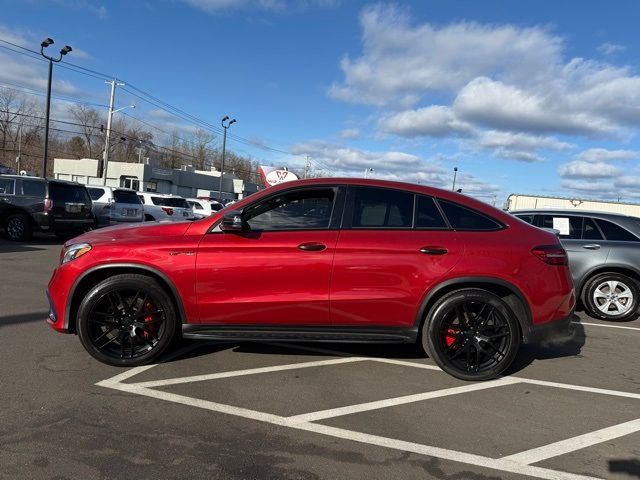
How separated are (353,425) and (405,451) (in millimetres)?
457

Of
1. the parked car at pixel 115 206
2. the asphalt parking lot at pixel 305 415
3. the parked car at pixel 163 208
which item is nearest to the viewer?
the asphalt parking lot at pixel 305 415

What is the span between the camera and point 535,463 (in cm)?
316

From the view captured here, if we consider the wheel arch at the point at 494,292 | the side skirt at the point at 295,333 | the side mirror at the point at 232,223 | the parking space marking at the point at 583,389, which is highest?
the side mirror at the point at 232,223

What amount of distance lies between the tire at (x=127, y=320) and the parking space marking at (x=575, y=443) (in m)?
2.95

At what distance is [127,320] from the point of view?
445 centimetres

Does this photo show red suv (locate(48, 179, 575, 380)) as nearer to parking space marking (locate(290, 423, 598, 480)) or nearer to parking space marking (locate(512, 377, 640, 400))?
parking space marking (locate(512, 377, 640, 400))

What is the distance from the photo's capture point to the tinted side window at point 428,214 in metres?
4.49

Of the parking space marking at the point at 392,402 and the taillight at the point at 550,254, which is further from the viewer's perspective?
the taillight at the point at 550,254

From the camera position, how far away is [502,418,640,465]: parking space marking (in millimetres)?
3231

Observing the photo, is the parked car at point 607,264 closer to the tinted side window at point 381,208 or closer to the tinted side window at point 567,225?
the tinted side window at point 567,225

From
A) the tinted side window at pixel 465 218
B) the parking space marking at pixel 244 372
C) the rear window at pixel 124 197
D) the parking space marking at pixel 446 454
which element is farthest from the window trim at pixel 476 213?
the rear window at pixel 124 197

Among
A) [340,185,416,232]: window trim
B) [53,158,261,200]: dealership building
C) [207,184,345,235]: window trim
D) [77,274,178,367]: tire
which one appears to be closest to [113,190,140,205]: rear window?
[77,274,178,367]: tire

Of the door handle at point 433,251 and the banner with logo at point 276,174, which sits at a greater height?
the banner with logo at point 276,174

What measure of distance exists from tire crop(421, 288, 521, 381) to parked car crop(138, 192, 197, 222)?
16.8 meters
